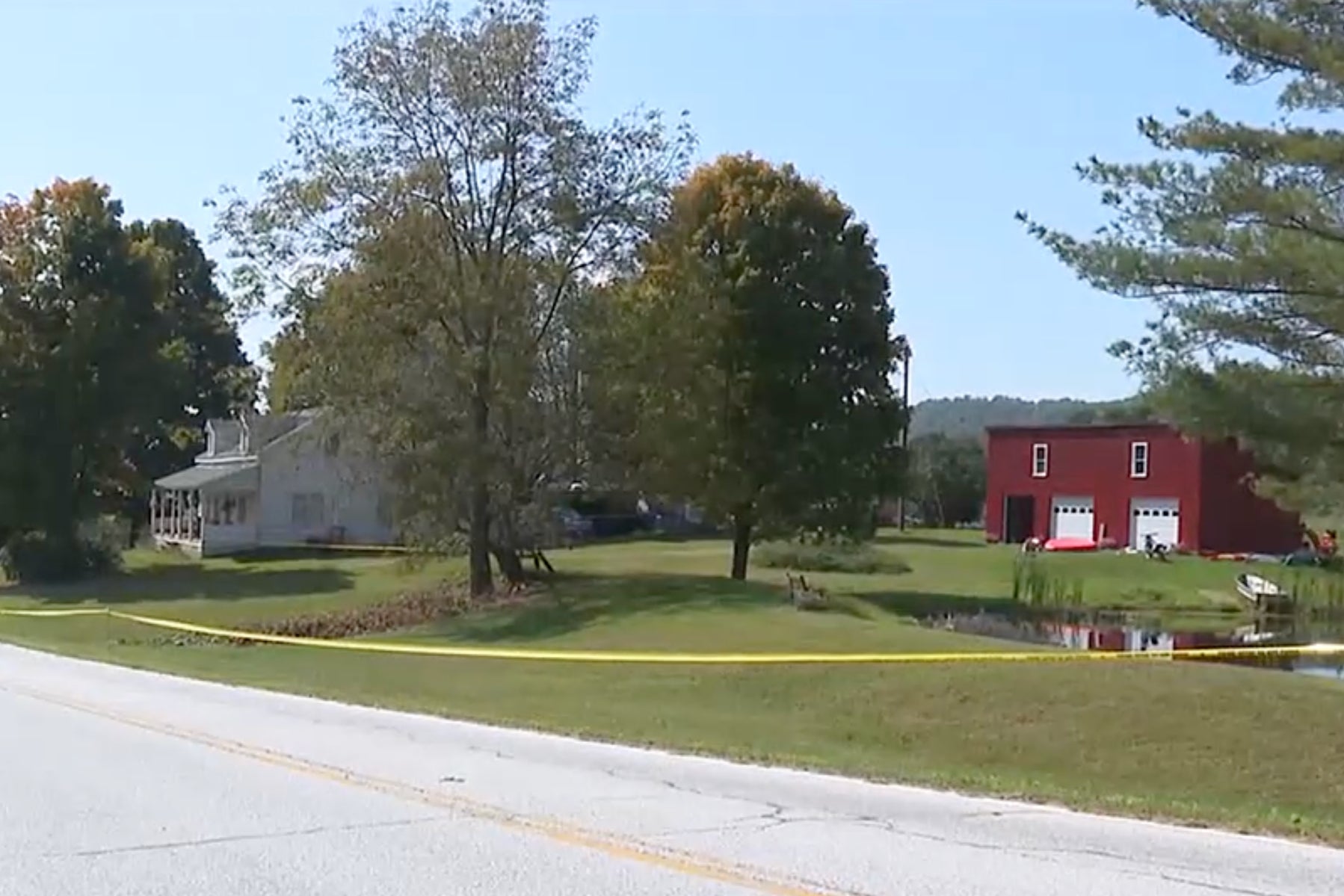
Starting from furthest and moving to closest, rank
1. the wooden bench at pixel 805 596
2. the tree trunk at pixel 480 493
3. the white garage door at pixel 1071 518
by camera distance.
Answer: the white garage door at pixel 1071 518 → the tree trunk at pixel 480 493 → the wooden bench at pixel 805 596

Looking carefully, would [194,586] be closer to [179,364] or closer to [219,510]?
[179,364]

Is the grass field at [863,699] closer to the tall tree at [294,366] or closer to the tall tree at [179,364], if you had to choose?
the tall tree at [294,366]

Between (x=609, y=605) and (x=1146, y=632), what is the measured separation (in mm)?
13171

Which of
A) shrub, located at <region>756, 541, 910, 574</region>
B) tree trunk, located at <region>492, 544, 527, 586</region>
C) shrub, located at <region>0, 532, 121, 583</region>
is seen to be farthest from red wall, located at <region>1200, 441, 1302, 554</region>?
shrub, located at <region>0, 532, 121, 583</region>

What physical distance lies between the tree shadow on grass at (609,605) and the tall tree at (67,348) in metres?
26.2

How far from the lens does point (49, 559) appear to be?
209 ft

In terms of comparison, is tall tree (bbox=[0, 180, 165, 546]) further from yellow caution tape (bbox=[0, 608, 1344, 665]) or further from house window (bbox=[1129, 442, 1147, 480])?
house window (bbox=[1129, 442, 1147, 480])

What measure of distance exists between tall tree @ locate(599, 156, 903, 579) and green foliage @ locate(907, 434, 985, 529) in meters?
49.4

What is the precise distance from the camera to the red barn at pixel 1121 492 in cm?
7006

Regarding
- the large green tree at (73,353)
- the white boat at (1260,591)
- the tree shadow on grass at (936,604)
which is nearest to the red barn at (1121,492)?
the white boat at (1260,591)

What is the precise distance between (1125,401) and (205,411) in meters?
79.1

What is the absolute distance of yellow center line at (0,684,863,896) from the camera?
9367 millimetres

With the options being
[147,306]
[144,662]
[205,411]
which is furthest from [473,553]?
[205,411]

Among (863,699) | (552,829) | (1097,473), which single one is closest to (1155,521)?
(1097,473)
